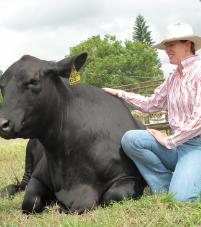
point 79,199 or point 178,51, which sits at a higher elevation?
point 178,51

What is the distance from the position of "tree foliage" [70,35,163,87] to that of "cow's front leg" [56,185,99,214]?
6188 cm

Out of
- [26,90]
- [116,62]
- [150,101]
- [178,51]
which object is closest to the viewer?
[26,90]

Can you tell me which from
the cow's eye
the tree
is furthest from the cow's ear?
the tree

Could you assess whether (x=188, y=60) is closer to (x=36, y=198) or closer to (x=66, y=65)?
(x=66, y=65)

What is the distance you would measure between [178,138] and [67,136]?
1.11 metres

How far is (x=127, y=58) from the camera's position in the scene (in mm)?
69562

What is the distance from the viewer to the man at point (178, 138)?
4520 mm

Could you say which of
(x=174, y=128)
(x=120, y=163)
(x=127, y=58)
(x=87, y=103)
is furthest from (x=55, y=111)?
(x=127, y=58)

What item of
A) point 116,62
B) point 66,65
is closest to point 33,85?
point 66,65

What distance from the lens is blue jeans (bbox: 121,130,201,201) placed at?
4.50 metres

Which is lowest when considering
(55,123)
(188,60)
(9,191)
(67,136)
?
(9,191)

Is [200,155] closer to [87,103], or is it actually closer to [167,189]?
[167,189]

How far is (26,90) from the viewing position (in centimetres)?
450

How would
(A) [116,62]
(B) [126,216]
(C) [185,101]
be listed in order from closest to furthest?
(B) [126,216] → (C) [185,101] → (A) [116,62]
